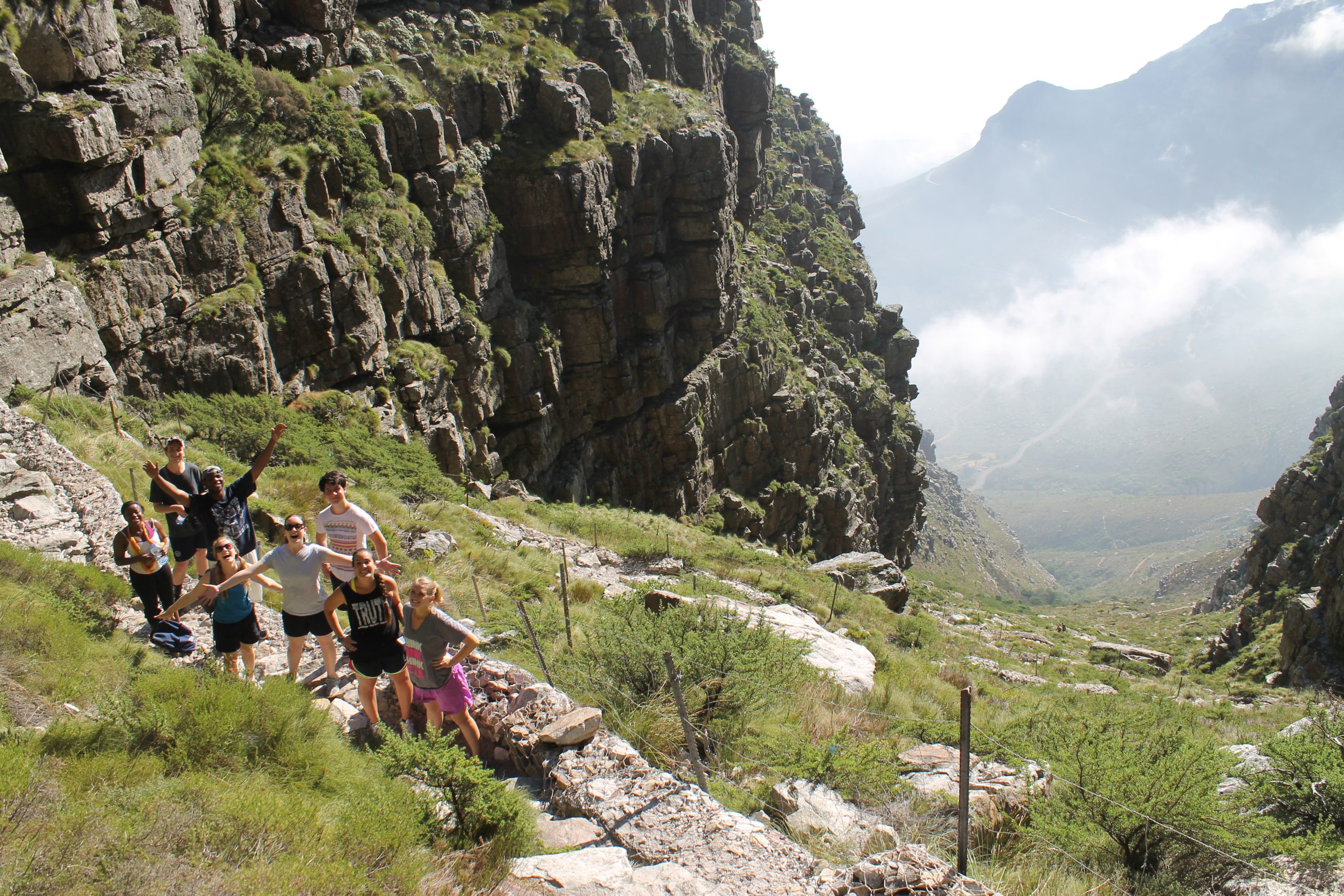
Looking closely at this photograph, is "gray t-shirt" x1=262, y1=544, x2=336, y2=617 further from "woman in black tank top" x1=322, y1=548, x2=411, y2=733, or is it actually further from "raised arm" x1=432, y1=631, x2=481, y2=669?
"raised arm" x1=432, y1=631, x2=481, y2=669

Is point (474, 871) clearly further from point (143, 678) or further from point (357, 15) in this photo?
point (357, 15)

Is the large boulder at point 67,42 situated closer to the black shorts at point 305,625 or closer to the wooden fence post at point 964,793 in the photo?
the black shorts at point 305,625

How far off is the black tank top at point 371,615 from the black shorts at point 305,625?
0.68m

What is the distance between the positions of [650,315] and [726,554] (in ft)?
41.4

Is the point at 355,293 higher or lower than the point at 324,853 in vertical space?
higher

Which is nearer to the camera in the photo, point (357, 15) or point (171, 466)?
point (171, 466)

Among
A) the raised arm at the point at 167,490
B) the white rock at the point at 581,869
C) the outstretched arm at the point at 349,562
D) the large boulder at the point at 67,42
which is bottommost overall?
the white rock at the point at 581,869

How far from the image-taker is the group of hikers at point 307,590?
5.36 meters

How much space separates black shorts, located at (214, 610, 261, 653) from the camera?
19.0ft

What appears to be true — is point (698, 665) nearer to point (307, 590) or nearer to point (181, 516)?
point (307, 590)

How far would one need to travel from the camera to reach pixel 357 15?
22.9 metres

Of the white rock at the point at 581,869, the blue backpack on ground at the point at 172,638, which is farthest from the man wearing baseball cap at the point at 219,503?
the white rock at the point at 581,869

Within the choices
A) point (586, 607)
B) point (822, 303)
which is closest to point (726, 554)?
point (586, 607)

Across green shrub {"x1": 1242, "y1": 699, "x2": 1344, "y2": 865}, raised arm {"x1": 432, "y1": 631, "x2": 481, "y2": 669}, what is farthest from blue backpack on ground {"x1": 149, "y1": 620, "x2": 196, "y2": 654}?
green shrub {"x1": 1242, "y1": 699, "x2": 1344, "y2": 865}
